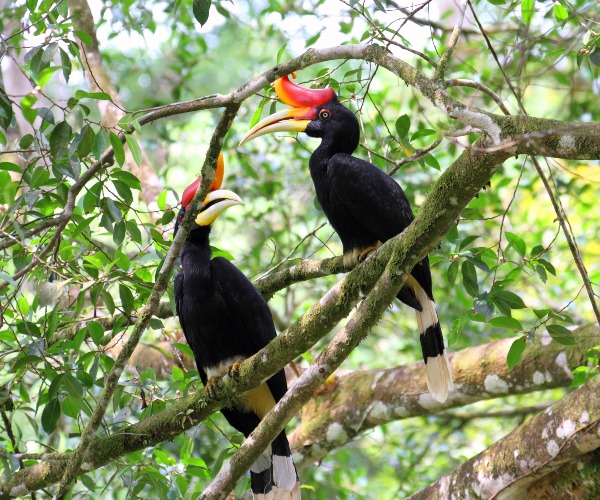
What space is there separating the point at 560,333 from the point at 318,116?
5.99 feet

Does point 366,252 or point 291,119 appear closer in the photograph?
point 366,252

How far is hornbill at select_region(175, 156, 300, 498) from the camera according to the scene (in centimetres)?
380

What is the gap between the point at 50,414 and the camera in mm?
3262

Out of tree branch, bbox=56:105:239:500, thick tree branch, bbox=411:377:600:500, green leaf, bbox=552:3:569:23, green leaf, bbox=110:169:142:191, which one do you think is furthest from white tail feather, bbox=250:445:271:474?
green leaf, bbox=552:3:569:23

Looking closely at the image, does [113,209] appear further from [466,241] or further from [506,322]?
[506,322]

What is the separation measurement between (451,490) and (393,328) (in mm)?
3208

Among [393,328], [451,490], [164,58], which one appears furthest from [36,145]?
[164,58]

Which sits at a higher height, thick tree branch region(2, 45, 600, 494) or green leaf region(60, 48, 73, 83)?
green leaf region(60, 48, 73, 83)

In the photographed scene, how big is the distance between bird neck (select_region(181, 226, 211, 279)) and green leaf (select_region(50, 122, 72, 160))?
1.15m

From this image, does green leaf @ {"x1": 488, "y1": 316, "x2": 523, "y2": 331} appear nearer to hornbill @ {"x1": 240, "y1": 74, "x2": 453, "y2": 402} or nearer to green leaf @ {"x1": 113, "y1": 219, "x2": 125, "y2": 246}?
hornbill @ {"x1": 240, "y1": 74, "x2": 453, "y2": 402}

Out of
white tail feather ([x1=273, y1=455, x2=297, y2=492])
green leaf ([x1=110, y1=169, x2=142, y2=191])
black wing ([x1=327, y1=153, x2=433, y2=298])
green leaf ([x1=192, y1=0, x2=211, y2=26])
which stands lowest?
white tail feather ([x1=273, y1=455, x2=297, y2=492])

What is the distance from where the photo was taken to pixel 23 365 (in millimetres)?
3193

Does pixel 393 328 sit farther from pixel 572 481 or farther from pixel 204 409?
pixel 204 409

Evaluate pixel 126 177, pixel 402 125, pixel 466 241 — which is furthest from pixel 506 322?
pixel 126 177
